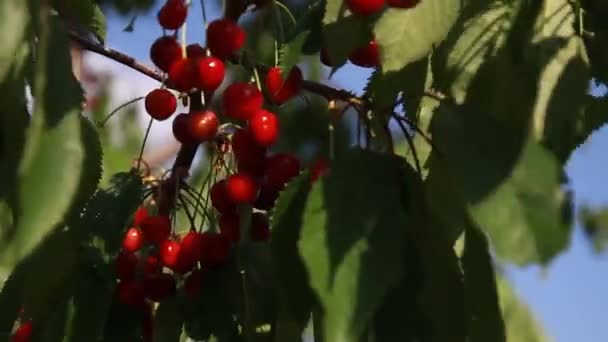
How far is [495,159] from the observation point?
1.82 ft

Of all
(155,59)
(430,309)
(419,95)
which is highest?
(155,59)

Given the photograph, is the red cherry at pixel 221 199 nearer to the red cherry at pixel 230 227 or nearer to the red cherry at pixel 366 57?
the red cherry at pixel 230 227

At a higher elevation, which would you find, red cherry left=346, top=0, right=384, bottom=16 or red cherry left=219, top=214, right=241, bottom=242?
red cherry left=346, top=0, right=384, bottom=16

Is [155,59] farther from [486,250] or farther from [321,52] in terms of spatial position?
[486,250]

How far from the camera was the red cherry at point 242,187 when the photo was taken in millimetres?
772

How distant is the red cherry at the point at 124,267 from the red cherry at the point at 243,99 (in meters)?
0.14

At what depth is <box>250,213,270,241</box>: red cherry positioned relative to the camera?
2.76 ft

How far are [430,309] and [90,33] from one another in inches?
15.3

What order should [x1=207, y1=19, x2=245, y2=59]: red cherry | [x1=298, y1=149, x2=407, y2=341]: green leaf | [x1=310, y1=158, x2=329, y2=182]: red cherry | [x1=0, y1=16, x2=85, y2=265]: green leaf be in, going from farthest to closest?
[x1=207, y1=19, x2=245, y2=59]: red cherry < [x1=310, y1=158, x2=329, y2=182]: red cherry < [x1=298, y1=149, x2=407, y2=341]: green leaf < [x1=0, y1=16, x2=85, y2=265]: green leaf

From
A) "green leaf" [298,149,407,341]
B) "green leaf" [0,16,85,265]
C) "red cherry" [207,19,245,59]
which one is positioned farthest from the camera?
"red cherry" [207,19,245,59]

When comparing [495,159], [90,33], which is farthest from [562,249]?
[90,33]

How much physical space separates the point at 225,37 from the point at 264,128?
8cm

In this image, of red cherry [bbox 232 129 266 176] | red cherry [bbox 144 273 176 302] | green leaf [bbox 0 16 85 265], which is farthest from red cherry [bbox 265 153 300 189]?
green leaf [bbox 0 16 85 265]

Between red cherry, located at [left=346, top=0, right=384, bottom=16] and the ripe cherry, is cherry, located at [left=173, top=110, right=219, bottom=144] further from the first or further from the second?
red cherry, located at [left=346, top=0, right=384, bottom=16]
